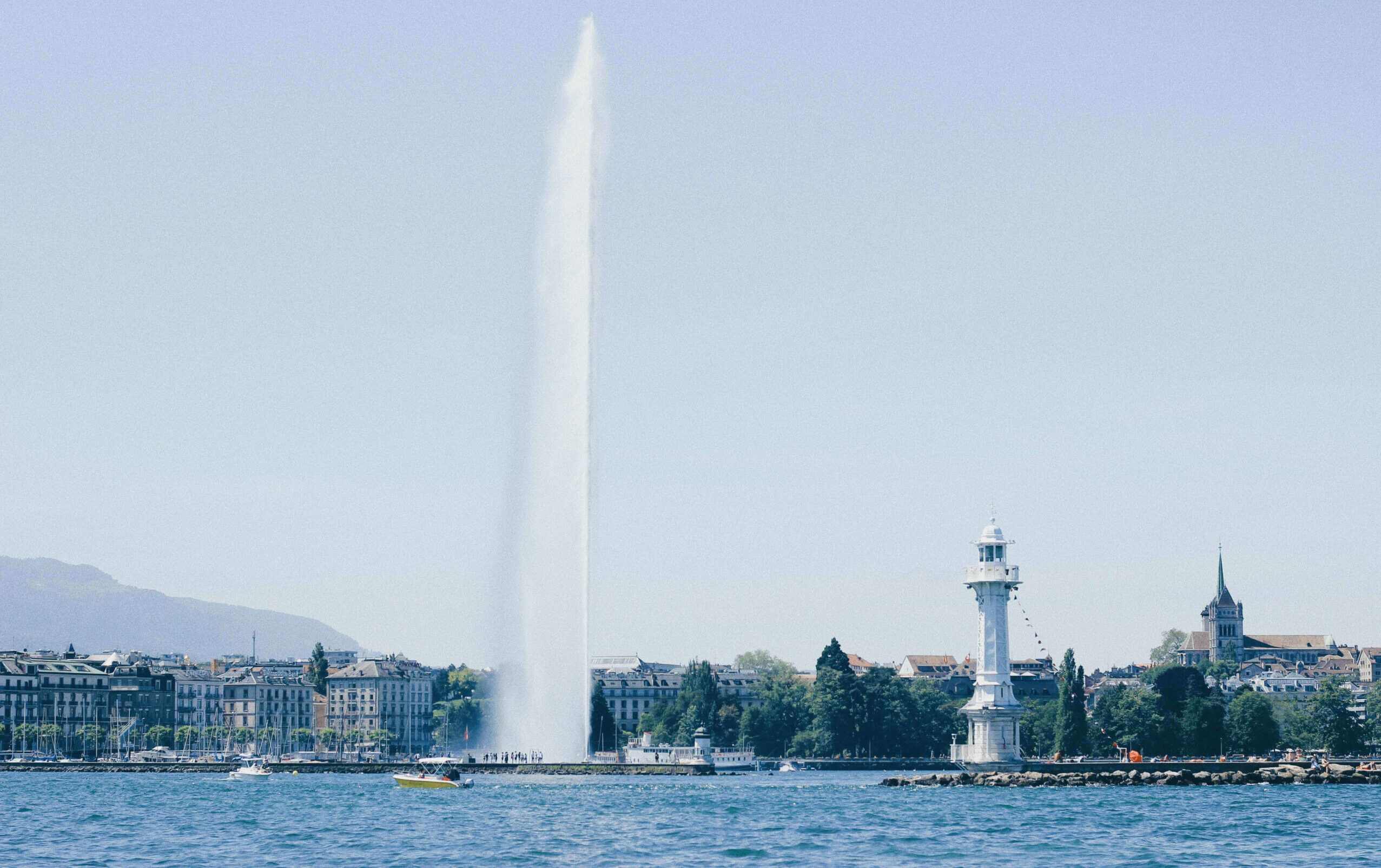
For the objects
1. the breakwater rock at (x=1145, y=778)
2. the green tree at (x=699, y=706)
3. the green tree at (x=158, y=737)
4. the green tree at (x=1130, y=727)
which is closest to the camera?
the breakwater rock at (x=1145, y=778)

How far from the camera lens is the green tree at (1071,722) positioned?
110 meters

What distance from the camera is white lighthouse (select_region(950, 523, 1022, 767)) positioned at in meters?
97.9

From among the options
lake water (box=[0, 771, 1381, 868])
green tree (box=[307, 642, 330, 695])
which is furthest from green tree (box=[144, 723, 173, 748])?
lake water (box=[0, 771, 1381, 868])

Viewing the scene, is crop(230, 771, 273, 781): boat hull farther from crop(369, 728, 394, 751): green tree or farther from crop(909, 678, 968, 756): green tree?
crop(909, 678, 968, 756): green tree

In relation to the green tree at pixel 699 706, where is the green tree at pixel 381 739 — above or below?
below

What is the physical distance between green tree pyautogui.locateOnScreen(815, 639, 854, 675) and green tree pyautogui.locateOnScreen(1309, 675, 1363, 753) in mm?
32898

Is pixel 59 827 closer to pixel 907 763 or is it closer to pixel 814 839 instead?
pixel 814 839

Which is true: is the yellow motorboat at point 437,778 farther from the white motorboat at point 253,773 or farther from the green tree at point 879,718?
the green tree at point 879,718

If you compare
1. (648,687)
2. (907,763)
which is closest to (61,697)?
(648,687)

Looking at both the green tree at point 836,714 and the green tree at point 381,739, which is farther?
the green tree at point 381,739

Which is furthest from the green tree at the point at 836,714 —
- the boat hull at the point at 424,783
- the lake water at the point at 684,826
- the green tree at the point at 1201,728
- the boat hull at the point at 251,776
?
the boat hull at the point at 424,783

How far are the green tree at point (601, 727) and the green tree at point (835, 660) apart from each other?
19016 millimetres

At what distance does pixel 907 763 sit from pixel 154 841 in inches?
3412

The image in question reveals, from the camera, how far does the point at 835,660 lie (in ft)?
449
